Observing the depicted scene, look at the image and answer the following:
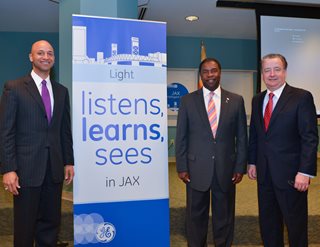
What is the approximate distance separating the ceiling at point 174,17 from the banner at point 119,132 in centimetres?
249

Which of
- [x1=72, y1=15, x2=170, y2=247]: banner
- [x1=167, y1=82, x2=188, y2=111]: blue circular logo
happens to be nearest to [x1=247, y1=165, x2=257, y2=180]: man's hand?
[x1=72, y1=15, x2=170, y2=247]: banner

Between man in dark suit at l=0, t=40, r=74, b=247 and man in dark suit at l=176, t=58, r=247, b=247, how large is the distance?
0.81 meters

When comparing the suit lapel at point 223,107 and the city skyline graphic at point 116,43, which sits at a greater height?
the city skyline graphic at point 116,43

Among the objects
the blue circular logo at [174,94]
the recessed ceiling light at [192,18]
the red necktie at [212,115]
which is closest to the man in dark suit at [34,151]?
the red necktie at [212,115]

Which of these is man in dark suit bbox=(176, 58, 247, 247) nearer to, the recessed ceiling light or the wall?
the recessed ceiling light

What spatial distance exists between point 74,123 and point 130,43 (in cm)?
68

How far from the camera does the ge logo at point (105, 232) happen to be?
2330 mm

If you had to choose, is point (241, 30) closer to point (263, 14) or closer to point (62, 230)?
point (263, 14)

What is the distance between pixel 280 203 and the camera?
7.04ft

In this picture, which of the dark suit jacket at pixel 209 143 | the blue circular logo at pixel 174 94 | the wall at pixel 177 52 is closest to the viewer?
the dark suit jacket at pixel 209 143

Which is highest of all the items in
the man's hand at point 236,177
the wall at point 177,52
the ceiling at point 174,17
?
the ceiling at point 174,17

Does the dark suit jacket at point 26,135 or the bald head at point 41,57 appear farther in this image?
the bald head at point 41,57

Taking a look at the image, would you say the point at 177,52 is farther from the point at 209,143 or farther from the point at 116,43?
the point at 209,143

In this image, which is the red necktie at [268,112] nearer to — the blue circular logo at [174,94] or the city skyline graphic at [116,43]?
the city skyline graphic at [116,43]
